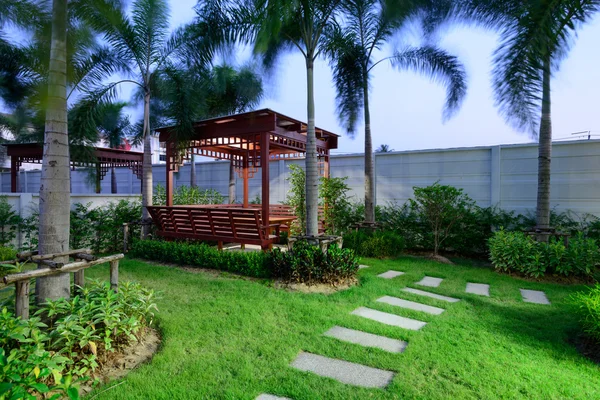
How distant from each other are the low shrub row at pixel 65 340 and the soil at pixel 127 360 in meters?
0.05

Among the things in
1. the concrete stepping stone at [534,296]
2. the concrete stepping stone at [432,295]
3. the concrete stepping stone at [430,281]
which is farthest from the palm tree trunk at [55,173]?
the concrete stepping stone at [534,296]

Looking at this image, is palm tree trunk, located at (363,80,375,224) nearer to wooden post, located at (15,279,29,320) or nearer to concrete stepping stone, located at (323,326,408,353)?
concrete stepping stone, located at (323,326,408,353)

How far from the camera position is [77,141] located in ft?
22.4

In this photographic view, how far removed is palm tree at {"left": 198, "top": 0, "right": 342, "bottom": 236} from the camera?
4.93 m

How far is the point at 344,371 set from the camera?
263 centimetres

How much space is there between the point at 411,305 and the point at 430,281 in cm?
150

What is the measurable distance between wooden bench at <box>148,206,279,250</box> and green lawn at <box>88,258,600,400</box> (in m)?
1.59

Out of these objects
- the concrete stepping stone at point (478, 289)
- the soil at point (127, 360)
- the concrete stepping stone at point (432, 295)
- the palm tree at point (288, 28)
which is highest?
the palm tree at point (288, 28)

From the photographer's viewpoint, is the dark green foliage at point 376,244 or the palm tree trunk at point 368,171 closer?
the dark green foliage at point 376,244

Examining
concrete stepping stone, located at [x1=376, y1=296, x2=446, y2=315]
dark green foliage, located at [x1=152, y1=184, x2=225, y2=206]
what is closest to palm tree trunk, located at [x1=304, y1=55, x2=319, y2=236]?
concrete stepping stone, located at [x1=376, y1=296, x2=446, y2=315]

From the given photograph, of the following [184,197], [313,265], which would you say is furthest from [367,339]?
[184,197]

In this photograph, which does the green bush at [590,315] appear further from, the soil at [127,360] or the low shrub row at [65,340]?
the low shrub row at [65,340]

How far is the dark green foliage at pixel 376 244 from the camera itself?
7254 mm

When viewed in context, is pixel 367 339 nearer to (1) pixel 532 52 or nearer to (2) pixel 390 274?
(2) pixel 390 274
